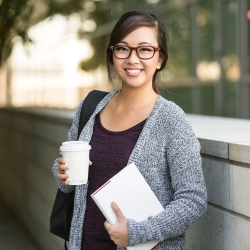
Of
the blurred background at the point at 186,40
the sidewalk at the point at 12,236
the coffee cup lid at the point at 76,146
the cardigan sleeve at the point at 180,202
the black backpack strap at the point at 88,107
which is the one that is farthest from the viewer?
the blurred background at the point at 186,40

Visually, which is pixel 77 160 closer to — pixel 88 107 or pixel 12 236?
pixel 88 107

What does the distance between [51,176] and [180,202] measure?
332cm

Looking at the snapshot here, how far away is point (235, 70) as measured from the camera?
1098 centimetres

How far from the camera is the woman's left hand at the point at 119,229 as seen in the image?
2051 mm

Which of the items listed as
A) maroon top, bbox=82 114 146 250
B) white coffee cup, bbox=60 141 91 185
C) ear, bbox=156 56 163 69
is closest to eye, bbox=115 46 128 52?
ear, bbox=156 56 163 69

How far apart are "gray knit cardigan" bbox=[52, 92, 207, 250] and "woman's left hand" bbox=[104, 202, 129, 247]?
0.02 meters

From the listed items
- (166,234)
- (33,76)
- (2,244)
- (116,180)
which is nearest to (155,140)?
(116,180)

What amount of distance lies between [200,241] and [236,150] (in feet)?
1.87

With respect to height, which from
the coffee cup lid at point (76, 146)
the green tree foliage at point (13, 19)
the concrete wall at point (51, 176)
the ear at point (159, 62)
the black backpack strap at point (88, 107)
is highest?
the green tree foliage at point (13, 19)

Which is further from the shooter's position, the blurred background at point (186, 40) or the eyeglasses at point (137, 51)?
the blurred background at point (186, 40)

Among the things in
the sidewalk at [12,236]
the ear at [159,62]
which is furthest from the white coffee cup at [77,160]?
the sidewalk at [12,236]

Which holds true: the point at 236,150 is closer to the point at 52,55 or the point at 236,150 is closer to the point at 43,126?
the point at 43,126

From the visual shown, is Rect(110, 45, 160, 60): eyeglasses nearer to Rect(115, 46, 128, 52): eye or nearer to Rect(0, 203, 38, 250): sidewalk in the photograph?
Rect(115, 46, 128, 52): eye

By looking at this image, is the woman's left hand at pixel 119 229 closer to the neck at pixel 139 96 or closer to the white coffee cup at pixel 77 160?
the white coffee cup at pixel 77 160
